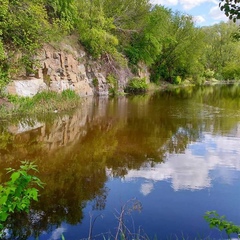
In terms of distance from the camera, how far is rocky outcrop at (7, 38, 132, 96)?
21.4 meters

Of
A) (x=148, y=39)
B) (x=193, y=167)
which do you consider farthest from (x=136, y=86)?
(x=193, y=167)

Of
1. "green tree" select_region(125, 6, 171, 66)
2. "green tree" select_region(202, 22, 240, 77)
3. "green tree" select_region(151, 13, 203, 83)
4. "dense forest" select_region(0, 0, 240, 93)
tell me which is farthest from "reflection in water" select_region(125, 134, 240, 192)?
"green tree" select_region(202, 22, 240, 77)

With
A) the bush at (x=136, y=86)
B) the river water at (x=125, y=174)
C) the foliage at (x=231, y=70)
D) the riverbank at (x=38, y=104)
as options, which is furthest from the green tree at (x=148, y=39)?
the foliage at (x=231, y=70)

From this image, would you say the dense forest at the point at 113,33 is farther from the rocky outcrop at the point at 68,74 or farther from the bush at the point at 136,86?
the bush at the point at 136,86

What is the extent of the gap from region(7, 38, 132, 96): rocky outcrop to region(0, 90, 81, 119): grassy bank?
0.90 meters

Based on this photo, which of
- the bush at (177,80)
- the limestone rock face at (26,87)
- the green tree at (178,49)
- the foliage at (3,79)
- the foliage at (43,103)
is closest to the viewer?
the foliage at (3,79)

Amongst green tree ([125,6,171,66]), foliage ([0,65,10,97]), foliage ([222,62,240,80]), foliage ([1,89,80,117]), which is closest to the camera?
foliage ([0,65,10,97])

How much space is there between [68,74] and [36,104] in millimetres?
8464

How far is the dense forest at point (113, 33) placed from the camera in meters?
19.0

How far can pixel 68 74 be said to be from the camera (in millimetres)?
27234

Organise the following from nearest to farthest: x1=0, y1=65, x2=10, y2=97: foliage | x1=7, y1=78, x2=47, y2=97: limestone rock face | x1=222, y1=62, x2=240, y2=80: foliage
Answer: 1. x1=0, y1=65, x2=10, y2=97: foliage
2. x1=7, y1=78, x2=47, y2=97: limestone rock face
3. x1=222, y1=62, x2=240, y2=80: foliage

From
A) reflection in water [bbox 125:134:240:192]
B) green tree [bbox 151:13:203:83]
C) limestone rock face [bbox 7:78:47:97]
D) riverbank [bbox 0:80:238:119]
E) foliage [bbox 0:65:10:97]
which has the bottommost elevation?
reflection in water [bbox 125:134:240:192]

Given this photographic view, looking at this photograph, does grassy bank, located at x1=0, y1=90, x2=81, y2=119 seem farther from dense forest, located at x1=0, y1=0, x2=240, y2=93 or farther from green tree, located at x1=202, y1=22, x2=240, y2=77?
green tree, located at x1=202, y1=22, x2=240, y2=77

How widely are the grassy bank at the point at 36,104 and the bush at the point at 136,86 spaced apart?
14982 millimetres
